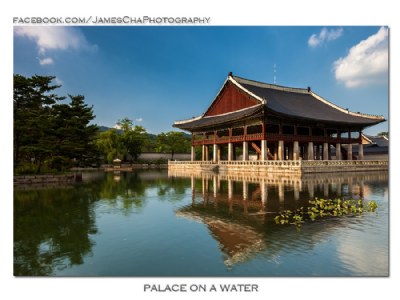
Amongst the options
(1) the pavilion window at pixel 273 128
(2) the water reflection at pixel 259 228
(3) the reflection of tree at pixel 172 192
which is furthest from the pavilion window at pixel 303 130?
(2) the water reflection at pixel 259 228

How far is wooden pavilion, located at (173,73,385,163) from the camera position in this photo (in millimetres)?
37094

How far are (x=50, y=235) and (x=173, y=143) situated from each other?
68.6 m

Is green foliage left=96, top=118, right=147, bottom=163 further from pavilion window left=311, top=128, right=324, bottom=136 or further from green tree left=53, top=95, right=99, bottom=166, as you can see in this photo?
pavilion window left=311, top=128, right=324, bottom=136

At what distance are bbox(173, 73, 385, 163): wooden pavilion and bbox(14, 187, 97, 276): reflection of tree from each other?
2582 centimetres

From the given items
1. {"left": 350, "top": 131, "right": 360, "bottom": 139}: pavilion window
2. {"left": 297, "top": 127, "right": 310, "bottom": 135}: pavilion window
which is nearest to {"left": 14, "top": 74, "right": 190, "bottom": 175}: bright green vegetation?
{"left": 297, "top": 127, "right": 310, "bottom": 135}: pavilion window

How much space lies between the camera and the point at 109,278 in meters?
5.89

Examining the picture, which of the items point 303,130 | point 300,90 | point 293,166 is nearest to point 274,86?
point 300,90

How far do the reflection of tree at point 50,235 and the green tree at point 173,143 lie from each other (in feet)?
202

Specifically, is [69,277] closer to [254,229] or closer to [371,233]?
[254,229]

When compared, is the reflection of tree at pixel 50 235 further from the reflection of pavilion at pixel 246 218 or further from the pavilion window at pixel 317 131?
the pavilion window at pixel 317 131

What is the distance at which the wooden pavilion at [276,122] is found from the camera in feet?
122

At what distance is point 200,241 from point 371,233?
16.0ft

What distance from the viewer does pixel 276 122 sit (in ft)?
123
